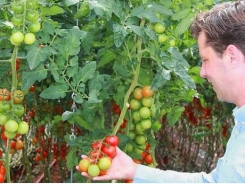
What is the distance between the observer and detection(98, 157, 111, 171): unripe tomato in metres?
1.43

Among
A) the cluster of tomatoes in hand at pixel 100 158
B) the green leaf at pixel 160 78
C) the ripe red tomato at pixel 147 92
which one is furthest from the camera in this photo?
the ripe red tomato at pixel 147 92

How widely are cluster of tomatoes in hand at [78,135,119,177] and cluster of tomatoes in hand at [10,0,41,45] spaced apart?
1.22 ft

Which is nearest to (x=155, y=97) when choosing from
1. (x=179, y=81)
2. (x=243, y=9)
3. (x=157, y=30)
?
(x=179, y=81)

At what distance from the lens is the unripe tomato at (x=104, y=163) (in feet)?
4.68

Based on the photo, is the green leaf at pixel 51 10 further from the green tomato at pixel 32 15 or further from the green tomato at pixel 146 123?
the green tomato at pixel 146 123

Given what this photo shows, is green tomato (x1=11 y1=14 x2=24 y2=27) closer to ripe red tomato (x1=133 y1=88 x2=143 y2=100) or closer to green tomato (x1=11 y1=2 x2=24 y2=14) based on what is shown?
green tomato (x1=11 y1=2 x2=24 y2=14)

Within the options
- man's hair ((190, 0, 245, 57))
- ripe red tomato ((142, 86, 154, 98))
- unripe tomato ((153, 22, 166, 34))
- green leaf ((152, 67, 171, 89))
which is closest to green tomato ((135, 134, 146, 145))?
ripe red tomato ((142, 86, 154, 98))

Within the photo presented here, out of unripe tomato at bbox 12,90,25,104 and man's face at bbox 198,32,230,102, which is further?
unripe tomato at bbox 12,90,25,104

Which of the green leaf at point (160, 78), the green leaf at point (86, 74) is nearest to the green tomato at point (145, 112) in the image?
the green leaf at point (160, 78)

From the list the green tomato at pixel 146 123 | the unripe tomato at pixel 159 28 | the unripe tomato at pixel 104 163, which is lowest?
the unripe tomato at pixel 104 163

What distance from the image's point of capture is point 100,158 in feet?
4.78

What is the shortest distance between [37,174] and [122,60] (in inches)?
88.3

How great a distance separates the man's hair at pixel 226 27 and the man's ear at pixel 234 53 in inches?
0.4

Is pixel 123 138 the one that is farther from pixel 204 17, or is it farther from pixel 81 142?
pixel 204 17
